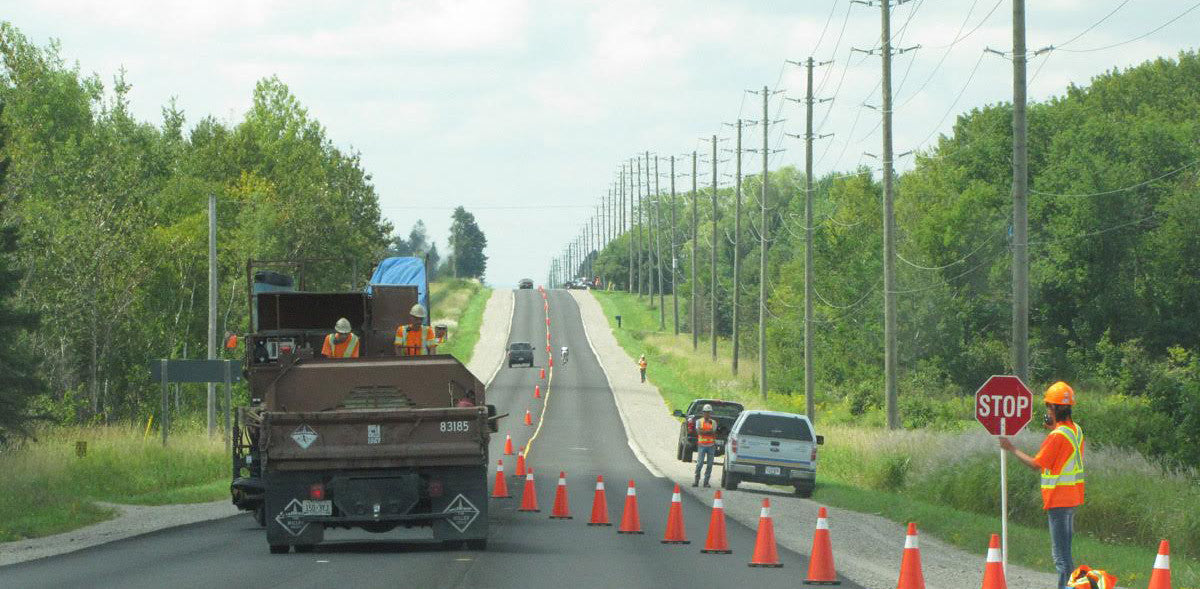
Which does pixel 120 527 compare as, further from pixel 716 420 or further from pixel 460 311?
pixel 460 311

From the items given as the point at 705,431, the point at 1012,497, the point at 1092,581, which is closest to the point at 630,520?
the point at 1012,497

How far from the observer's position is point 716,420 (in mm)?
43562

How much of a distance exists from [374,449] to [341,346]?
3.46 metres

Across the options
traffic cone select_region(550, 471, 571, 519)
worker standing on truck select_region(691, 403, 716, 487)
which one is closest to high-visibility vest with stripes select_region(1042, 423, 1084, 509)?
traffic cone select_region(550, 471, 571, 519)

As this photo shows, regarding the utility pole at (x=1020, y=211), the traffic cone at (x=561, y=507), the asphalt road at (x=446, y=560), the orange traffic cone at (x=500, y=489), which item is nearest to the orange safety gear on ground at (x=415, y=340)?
the asphalt road at (x=446, y=560)

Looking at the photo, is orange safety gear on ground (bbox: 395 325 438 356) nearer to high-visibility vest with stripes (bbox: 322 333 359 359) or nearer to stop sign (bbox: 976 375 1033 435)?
high-visibility vest with stripes (bbox: 322 333 359 359)

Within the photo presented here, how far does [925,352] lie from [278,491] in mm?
65937

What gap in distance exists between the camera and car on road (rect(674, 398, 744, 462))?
43.4m

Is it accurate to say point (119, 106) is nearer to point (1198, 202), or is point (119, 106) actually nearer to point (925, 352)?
point (925, 352)

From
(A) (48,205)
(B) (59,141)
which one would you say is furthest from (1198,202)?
(B) (59,141)

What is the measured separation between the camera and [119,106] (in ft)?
312

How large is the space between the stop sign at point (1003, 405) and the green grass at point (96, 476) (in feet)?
44.5

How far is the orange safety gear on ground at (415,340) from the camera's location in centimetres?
2033

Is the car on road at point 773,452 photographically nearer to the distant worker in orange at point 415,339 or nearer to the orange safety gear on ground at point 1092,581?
the distant worker in orange at point 415,339
